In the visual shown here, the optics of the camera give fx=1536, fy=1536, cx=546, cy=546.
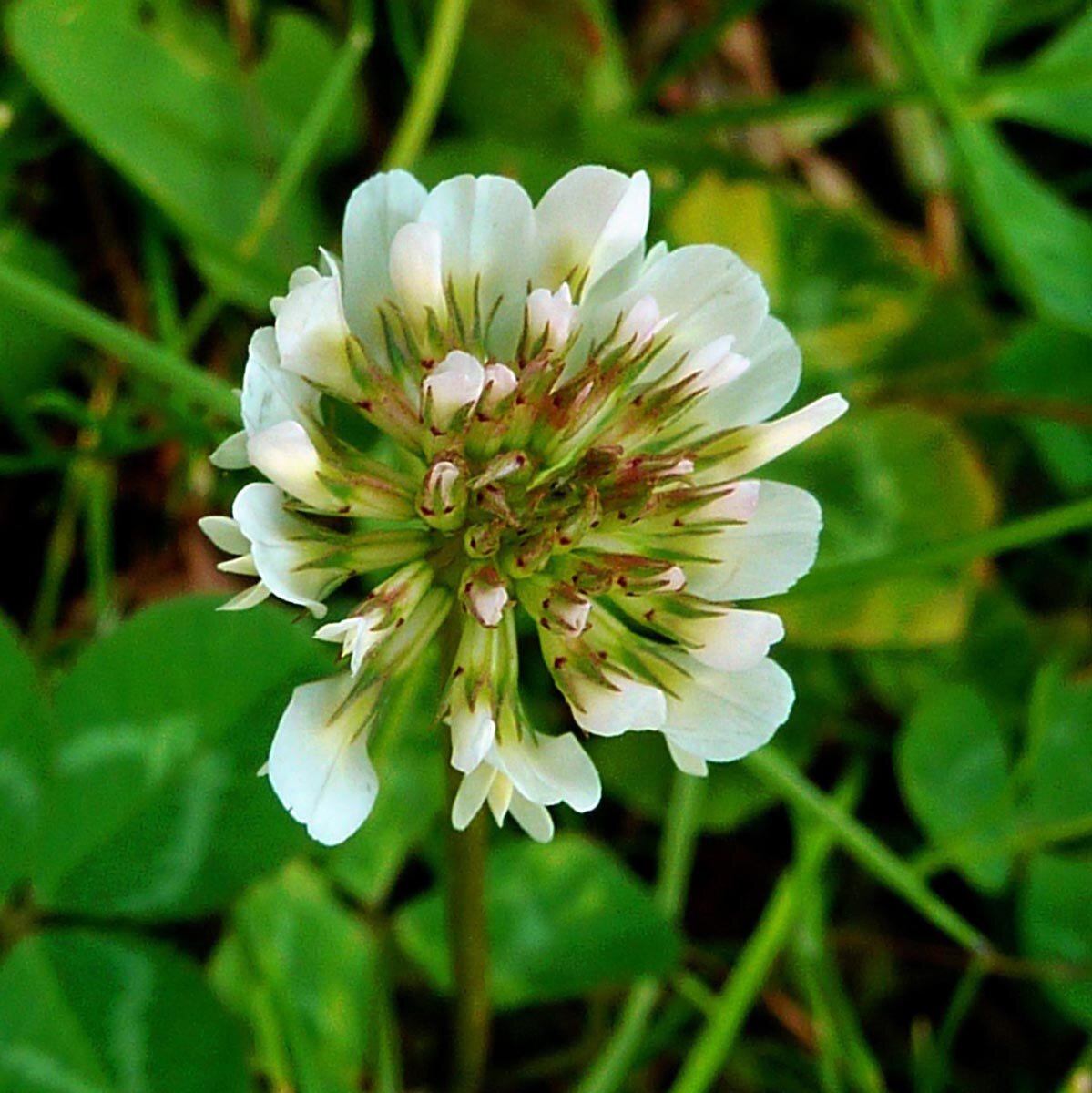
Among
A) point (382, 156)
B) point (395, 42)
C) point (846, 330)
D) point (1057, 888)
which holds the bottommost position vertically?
point (1057, 888)

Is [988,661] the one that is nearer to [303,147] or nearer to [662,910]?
[662,910]

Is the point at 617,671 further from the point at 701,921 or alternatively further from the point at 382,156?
the point at 382,156

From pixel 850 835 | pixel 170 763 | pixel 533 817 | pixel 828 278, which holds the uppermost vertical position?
pixel 533 817

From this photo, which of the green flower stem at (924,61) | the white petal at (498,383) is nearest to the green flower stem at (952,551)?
the green flower stem at (924,61)

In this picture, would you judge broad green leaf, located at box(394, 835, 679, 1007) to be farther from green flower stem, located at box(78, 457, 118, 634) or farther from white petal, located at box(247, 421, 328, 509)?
white petal, located at box(247, 421, 328, 509)

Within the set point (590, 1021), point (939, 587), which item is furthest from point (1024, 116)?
point (590, 1021)

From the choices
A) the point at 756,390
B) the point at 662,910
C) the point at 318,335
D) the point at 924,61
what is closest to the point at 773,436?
the point at 756,390
